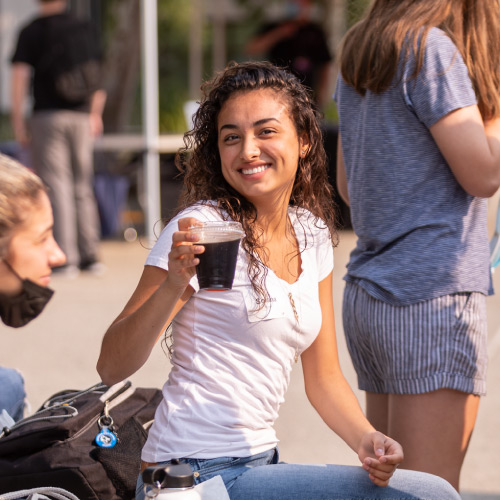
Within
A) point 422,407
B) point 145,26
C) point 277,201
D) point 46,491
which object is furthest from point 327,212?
point 145,26

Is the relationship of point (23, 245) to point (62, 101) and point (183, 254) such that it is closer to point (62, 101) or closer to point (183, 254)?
point (183, 254)

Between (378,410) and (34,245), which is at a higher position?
(34,245)

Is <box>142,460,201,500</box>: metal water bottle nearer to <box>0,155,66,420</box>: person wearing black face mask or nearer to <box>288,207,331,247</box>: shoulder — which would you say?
<box>0,155,66,420</box>: person wearing black face mask

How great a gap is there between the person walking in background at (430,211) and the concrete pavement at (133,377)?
151cm

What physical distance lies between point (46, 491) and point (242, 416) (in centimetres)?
48

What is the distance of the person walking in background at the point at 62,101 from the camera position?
7.57m

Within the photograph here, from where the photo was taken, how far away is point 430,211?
2467 millimetres

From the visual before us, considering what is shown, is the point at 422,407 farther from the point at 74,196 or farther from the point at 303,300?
the point at 74,196

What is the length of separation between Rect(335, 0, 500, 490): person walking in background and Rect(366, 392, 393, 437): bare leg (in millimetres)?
98

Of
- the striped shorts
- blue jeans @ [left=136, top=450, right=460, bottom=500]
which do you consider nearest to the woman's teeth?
the striped shorts

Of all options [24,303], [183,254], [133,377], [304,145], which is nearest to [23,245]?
[24,303]

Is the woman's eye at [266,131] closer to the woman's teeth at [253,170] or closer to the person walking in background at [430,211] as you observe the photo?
the woman's teeth at [253,170]

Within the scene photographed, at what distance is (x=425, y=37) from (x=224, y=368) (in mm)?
981

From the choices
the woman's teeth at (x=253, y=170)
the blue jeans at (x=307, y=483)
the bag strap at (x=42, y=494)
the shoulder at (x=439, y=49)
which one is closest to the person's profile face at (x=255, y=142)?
the woman's teeth at (x=253, y=170)
